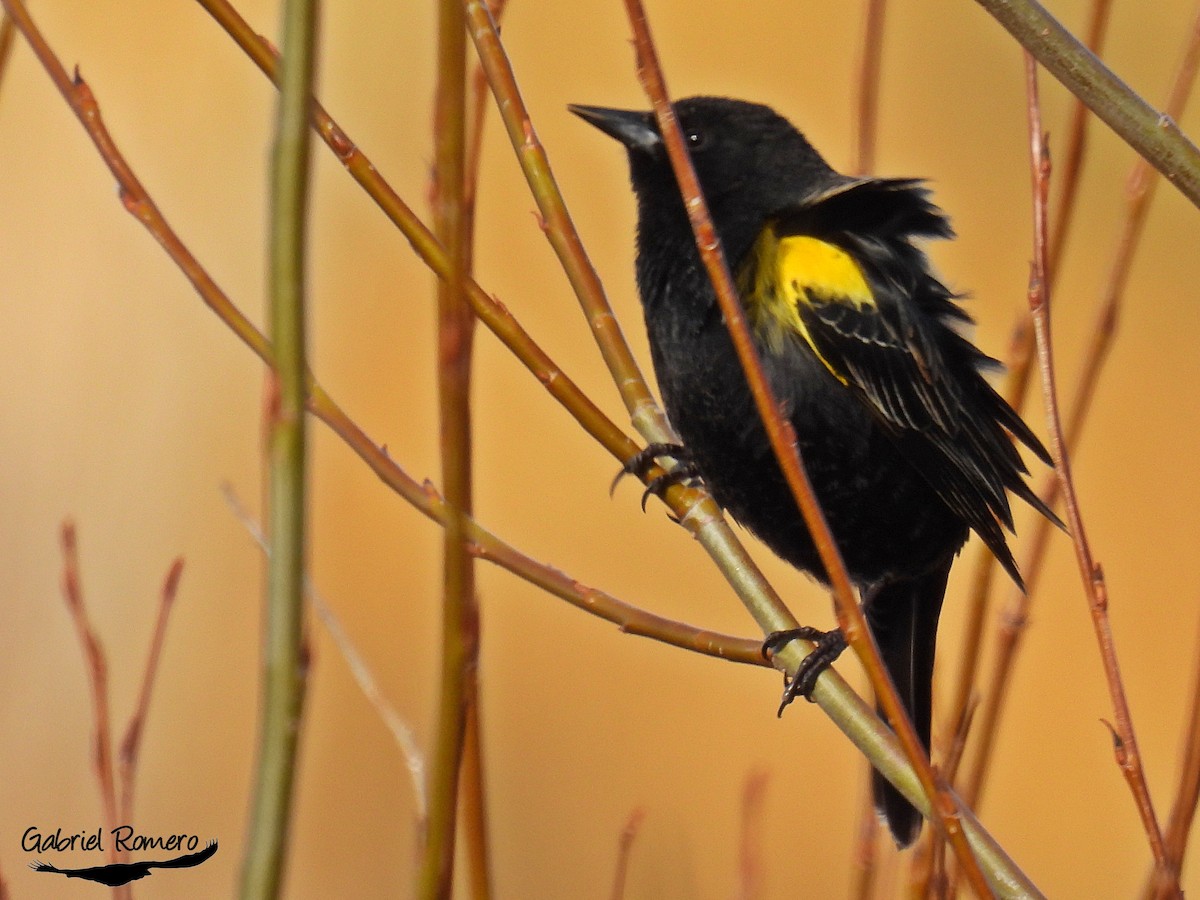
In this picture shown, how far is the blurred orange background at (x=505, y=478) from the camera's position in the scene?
112 inches

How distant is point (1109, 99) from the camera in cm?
85

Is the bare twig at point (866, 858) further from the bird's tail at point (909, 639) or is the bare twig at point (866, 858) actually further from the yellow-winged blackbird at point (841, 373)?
the bird's tail at point (909, 639)

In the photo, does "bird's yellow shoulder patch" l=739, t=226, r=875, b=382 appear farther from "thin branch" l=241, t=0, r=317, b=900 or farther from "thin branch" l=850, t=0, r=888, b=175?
"thin branch" l=241, t=0, r=317, b=900

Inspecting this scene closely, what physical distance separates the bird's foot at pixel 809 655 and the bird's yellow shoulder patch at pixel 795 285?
14.3 inches

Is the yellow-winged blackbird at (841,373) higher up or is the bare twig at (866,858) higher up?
the yellow-winged blackbird at (841,373)

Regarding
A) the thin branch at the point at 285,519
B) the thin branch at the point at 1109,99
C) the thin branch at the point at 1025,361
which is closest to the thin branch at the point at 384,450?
the thin branch at the point at 1025,361

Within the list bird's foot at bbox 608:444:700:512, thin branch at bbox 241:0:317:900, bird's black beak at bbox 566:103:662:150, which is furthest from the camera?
bird's black beak at bbox 566:103:662:150

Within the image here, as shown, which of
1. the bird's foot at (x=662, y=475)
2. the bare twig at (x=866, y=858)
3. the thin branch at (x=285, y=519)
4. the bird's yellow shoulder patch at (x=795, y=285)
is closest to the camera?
the thin branch at (x=285, y=519)

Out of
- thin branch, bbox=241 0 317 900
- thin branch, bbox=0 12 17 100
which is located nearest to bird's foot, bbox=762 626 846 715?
thin branch, bbox=241 0 317 900

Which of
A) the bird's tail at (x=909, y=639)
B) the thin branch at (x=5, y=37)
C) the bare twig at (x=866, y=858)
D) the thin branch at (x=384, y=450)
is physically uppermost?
the thin branch at (x=5, y=37)

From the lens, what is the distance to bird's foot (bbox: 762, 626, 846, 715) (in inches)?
47.8

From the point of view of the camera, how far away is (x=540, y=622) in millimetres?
3004

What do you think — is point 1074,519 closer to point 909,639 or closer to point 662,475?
point 662,475

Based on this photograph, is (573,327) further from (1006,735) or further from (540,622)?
(1006,735)
